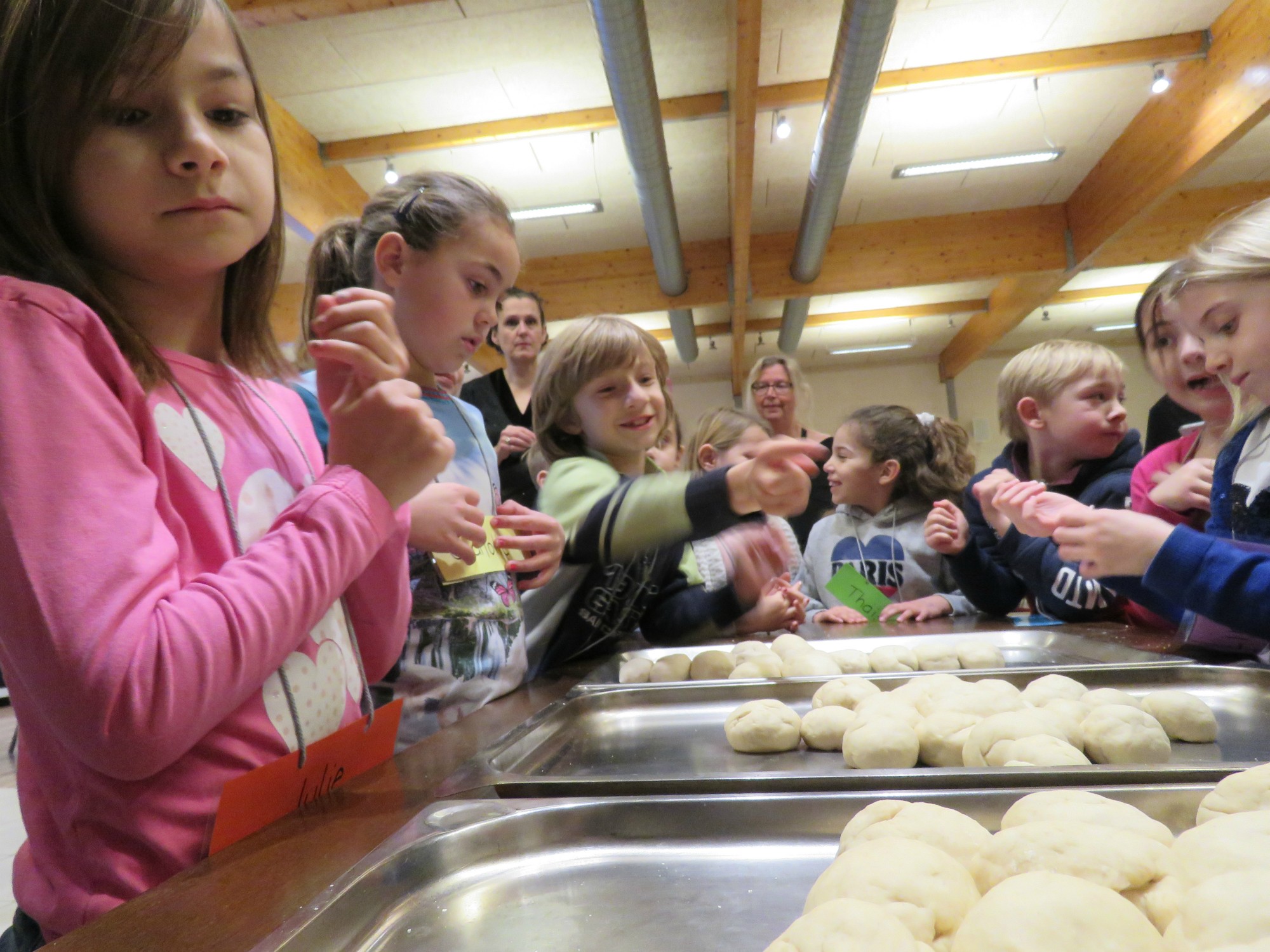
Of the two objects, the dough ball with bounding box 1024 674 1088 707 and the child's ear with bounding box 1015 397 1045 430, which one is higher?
the child's ear with bounding box 1015 397 1045 430

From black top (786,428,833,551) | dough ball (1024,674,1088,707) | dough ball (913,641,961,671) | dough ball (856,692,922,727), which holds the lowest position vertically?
dough ball (913,641,961,671)

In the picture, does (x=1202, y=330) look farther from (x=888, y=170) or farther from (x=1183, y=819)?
(x=888, y=170)

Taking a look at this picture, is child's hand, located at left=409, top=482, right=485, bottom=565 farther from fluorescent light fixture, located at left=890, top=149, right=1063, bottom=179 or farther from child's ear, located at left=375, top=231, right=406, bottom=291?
fluorescent light fixture, located at left=890, top=149, right=1063, bottom=179

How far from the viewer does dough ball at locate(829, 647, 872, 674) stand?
132 cm

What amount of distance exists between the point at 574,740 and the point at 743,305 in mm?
6355

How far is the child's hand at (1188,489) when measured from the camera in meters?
1.58

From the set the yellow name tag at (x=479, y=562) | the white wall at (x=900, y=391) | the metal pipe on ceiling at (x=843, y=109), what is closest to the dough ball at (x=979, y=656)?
the yellow name tag at (x=479, y=562)

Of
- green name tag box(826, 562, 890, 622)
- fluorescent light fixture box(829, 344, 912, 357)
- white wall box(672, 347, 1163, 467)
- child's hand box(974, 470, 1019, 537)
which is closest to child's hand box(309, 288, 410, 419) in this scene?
child's hand box(974, 470, 1019, 537)

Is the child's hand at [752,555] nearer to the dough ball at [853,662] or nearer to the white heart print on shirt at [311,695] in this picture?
the dough ball at [853,662]

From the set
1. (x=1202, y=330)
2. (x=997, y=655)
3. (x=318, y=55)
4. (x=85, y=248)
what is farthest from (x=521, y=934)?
(x=318, y=55)

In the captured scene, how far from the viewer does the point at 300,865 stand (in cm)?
55

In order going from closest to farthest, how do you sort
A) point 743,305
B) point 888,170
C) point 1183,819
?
point 1183,819 → point 888,170 → point 743,305

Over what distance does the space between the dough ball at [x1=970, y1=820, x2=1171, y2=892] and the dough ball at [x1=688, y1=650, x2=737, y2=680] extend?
2.48ft

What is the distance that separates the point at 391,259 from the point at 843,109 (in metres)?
3.40
